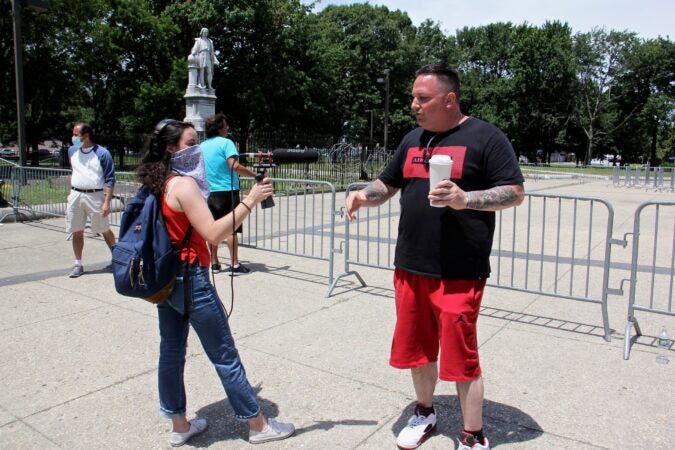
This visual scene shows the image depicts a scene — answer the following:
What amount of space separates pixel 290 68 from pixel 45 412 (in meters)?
33.5

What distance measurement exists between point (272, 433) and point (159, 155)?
1.62 meters

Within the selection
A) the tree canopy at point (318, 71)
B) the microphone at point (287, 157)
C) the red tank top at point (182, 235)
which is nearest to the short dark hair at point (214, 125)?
the microphone at point (287, 157)

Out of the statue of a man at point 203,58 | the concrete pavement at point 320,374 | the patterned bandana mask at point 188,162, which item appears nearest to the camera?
the patterned bandana mask at point 188,162

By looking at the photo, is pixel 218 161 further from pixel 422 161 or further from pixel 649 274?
pixel 649 274

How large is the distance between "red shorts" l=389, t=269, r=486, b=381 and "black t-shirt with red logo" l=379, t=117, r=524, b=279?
9 cm

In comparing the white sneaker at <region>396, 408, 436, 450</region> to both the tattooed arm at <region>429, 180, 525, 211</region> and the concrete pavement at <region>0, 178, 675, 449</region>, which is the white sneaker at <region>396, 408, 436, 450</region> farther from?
the tattooed arm at <region>429, 180, 525, 211</region>

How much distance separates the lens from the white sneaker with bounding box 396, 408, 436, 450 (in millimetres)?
3014

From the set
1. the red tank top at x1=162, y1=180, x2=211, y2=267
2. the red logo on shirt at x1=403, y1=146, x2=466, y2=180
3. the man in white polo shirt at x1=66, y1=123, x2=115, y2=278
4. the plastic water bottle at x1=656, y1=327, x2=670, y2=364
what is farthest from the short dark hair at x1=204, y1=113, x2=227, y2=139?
the plastic water bottle at x1=656, y1=327, x2=670, y2=364

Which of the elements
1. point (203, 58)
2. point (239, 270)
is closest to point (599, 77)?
point (203, 58)

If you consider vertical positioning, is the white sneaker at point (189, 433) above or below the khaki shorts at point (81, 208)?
below

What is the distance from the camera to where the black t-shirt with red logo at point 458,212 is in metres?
2.73

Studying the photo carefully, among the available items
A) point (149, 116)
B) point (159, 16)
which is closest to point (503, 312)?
point (149, 116)

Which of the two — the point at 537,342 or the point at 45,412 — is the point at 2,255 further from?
the point at 537,342

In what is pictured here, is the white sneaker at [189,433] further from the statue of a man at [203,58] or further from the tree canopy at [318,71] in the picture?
the tree canopy at [318,71]
